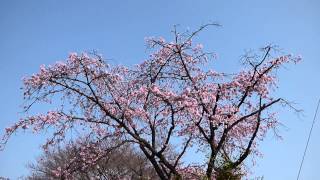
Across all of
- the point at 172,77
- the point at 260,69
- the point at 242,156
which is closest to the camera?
the point at 242,156

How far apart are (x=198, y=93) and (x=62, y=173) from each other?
4800mm

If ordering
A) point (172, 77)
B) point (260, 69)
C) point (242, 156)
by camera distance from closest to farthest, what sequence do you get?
point (242, 156) < point (260, 69) < point (172, 77)

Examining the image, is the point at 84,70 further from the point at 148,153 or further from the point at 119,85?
the point at 148,153

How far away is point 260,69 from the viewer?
1414 centimetres

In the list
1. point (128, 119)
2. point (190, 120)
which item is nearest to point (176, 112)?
point (190, 120)

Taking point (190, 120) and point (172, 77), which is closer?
point (190, 120)

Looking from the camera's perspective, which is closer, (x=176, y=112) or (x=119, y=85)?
(x=176, y=112)

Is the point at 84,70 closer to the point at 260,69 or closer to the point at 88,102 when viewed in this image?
the point at 88,102

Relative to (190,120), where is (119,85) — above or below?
above

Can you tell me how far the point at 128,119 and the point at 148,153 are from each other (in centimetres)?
142

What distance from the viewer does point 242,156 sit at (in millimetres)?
13078

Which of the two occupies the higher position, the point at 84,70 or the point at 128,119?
the point at 84,70

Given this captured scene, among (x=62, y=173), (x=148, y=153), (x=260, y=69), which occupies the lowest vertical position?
(x=62, y=173)

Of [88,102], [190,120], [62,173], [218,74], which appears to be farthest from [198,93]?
[62,173]
